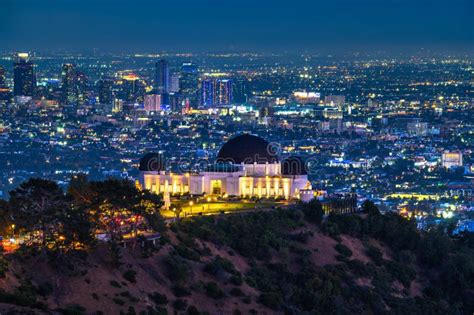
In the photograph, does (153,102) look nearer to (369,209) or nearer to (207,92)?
(207,92)

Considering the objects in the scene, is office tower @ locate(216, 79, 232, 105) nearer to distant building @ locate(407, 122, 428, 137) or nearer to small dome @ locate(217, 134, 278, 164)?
distant building @ locate(407, 122, 428, 137)

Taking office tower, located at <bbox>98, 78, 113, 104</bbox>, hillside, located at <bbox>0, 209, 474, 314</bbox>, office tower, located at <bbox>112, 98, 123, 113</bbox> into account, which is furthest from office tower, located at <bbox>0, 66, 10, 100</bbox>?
hillside, located at <bbox>0, 209, 474, 314</bbox>

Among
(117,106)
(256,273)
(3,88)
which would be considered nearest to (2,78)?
(3,88)

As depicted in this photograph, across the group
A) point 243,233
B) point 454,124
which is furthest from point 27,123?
point 243,233

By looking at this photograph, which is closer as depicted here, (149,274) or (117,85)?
(149,274)

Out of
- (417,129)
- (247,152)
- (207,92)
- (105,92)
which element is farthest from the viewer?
(207,92)

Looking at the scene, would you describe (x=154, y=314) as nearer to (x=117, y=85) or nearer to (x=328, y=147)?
(x=328, y=147)
